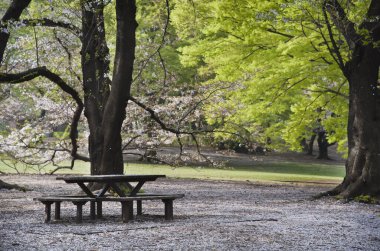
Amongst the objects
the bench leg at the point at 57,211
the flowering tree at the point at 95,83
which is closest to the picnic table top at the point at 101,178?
the bench leg at the point at 57,211

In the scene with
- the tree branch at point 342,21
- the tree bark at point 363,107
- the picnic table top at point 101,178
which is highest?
the tree branch at point 342,21

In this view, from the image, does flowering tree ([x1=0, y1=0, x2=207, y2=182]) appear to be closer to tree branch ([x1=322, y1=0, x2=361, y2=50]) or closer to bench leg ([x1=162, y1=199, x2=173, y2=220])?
bench leg ([x1=162, y1=199, x2=173, y2=220])

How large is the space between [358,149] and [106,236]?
8491 millimetres

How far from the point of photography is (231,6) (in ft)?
56.9

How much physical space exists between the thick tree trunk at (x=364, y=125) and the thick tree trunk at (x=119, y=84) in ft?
17.7

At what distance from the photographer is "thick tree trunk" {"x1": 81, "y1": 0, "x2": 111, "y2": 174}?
15445 mm

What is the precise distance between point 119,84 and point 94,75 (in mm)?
1820

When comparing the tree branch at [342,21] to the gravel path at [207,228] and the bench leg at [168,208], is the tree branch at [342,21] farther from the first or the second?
the bench leg at [168,208]

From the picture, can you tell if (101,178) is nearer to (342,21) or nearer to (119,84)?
(119,84)

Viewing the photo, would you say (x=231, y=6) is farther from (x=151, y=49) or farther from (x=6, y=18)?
(x=151, y=49)

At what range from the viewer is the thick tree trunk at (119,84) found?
14.0m

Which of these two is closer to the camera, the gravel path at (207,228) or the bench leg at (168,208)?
the gravel path at (207,228)

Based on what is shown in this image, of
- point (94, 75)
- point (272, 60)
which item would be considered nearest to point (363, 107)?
point (272, 60)

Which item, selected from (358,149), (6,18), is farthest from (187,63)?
(6,18)
